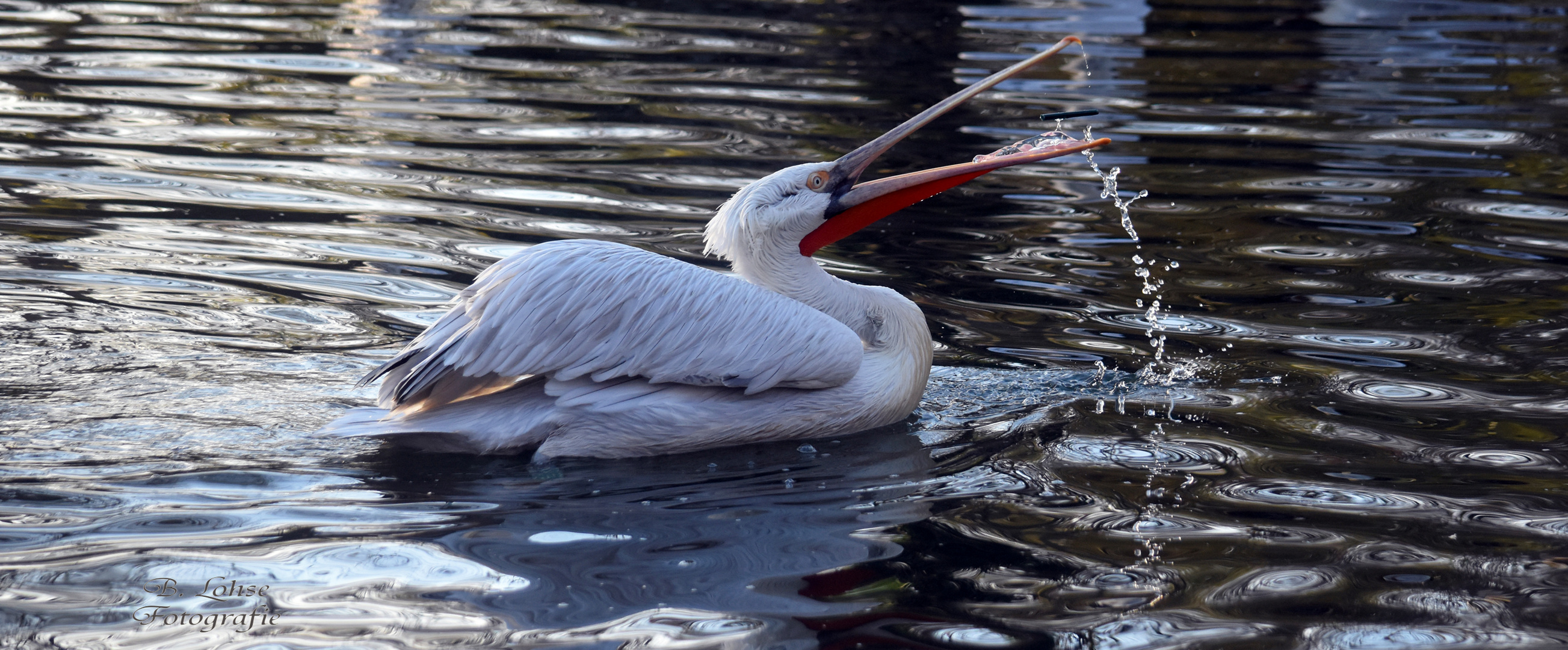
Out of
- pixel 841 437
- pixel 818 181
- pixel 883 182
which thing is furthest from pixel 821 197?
pixel 841 437

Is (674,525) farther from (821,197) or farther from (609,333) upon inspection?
(821,197)

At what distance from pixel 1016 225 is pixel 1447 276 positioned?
5.49 ft

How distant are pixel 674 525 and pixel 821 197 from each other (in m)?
1.17

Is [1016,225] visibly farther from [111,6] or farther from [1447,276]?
[111,6]

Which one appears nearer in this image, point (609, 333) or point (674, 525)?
point (674, 525)

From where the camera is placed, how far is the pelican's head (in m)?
3.80

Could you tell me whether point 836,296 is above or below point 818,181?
below

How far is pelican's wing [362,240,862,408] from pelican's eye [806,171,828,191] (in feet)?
1.34

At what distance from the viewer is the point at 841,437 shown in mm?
3740

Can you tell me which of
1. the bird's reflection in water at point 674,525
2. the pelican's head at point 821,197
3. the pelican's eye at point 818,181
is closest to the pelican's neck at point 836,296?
the pelican's head at point 821,197

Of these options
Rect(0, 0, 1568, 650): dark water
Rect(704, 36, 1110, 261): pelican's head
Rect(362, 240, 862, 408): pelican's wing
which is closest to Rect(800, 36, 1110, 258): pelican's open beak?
Rect(704, 36, 1110, 261): pelican's head

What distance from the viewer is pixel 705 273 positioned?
11.9ft

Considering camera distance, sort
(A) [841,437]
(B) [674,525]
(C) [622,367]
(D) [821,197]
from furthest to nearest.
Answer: (D) [821,197] < (A) [841,437] < (C) [622,367] < (B) [674,525]

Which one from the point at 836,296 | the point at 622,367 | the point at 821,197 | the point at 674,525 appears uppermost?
the point at 821,197
